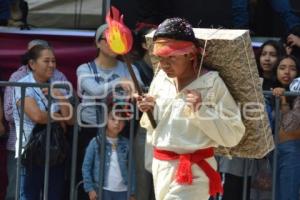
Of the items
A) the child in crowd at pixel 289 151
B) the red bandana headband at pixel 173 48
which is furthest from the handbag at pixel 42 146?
the child in crowd at pixel 289 151

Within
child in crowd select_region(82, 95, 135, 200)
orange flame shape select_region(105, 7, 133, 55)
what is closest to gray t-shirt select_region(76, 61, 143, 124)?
child in crowd select_region(82, 95, 135, 200)

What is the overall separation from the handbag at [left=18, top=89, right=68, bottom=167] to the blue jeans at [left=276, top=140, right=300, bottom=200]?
1.74 m

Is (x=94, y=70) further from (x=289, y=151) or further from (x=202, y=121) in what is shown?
(x=202, y=121)

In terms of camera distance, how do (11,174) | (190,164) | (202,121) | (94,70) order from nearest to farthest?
(202,121) < (190,164) < (94,70) < (11,174)

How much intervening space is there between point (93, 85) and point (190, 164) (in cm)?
178

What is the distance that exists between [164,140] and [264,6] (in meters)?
4.11

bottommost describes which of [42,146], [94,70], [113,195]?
[113,195]

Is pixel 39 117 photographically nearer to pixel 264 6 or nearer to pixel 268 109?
pixel 268 109

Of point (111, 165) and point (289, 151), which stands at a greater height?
point (289, 151)

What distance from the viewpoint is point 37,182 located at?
6.88 meters

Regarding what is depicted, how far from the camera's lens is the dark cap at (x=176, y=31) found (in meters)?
5.39

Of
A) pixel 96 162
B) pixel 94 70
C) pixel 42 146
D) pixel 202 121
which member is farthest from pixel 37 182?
pixel 202 121

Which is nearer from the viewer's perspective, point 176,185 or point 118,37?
point 118,37

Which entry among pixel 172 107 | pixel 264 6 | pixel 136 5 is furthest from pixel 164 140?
pixel 264 6
